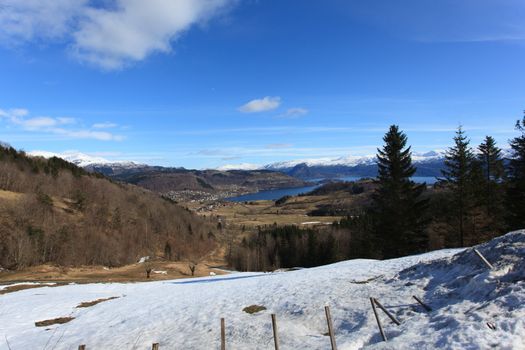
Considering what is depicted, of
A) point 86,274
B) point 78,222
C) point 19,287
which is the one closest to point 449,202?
point 19,287

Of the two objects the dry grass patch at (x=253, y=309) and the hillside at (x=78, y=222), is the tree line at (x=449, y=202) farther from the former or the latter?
the hillside at (x=78, y=222)

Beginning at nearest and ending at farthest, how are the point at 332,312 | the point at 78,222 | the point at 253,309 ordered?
the point at 332,312, the point at 253,309, the point at 78,222

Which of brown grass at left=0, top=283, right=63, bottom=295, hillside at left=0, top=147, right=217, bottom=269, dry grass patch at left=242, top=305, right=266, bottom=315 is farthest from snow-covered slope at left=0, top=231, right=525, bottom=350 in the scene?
hillside at left=0, top=147, right=217, bottom=269

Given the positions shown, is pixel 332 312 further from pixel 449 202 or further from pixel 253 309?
pixel 449 202

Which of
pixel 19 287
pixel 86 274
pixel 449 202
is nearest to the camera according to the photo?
pixel 19 287

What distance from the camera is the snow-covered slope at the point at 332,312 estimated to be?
10.5 metres

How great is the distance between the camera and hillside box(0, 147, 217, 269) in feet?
262

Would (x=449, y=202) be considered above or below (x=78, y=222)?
above

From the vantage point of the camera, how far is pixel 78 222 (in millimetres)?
105688

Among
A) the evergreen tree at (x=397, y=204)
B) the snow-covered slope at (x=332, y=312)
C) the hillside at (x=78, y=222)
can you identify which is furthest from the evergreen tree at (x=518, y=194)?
the hillside at (x=78, y=222)

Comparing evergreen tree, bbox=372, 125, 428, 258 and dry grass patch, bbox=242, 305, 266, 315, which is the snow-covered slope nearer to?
dry grass patch, bbox=242, 305, 266, 315

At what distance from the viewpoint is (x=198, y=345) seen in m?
16.0

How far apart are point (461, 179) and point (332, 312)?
34.5 meters

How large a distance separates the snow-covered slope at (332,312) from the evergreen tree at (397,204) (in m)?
22.3
